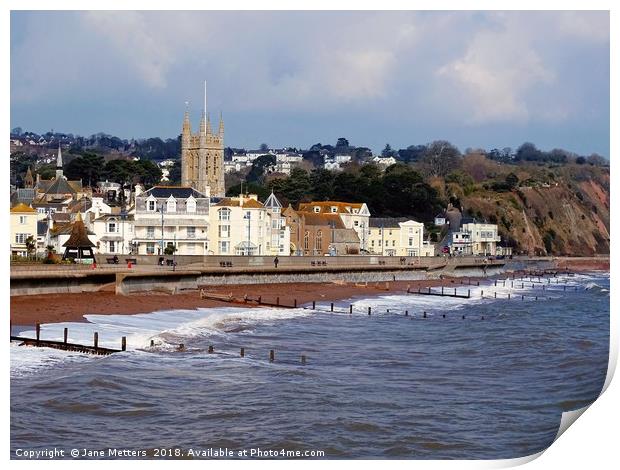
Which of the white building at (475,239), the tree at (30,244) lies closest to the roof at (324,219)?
the white building at (475,239)

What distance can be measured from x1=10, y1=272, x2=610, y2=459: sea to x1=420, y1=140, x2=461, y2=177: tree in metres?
83.8

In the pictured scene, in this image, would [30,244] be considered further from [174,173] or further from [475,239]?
[174,173]

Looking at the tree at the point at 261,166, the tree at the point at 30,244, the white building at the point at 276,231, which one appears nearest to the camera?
the tree at the point at 30,244

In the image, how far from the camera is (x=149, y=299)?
32438 mm

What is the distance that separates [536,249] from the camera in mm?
103188

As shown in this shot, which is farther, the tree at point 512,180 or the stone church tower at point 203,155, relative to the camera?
the tree at point 512,180

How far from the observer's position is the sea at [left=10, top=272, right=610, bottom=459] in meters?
14.8

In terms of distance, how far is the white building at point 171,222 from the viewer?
49.7 metres

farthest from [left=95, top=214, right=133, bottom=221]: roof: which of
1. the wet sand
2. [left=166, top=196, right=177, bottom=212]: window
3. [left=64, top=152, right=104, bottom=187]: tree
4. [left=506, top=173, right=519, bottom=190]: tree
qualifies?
[left=506, top=173, right=519, bottom=190]: tree

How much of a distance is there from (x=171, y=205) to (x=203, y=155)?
2601 cm

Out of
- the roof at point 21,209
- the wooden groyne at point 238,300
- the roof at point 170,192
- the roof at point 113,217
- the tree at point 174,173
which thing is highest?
the tree at point 174,173

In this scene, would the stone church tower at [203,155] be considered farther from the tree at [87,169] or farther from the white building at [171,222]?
the white building at [171,222]

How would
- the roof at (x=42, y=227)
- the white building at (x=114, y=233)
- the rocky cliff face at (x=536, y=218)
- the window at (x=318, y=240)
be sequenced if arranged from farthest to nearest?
the rocky cliff face at (x=536, y=218)
the window at (x=318, y=240)
the white building at (x=114, y=233)
the roof at (x=42, y=227)

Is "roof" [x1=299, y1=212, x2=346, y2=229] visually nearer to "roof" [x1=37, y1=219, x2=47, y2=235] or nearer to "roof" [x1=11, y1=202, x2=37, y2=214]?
"roof" [x1=37, y1=219, x2=47, y2=235]
